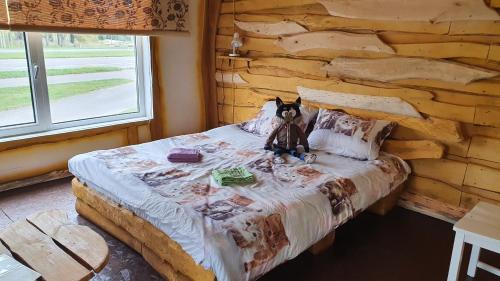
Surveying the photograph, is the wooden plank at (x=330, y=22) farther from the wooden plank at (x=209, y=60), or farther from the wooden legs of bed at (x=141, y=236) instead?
the wooden legs of bed at (x=141, y=236)

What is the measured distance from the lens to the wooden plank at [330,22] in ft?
8.93

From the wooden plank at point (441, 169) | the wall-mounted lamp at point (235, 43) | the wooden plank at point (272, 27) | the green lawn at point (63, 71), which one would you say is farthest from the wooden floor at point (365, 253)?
the wall-mounted lamp at point (235, 43)

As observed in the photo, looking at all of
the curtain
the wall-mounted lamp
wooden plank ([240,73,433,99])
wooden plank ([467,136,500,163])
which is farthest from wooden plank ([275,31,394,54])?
the curtain

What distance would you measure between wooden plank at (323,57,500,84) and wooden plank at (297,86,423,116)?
0.17 metres

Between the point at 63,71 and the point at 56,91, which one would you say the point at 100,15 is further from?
the point at 56,91

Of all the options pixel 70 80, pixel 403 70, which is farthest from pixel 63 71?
pixel 403 70

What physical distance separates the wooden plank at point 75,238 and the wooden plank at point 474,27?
2.70 meters

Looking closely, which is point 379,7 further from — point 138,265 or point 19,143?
point 19,143

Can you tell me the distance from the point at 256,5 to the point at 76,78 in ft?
6.51

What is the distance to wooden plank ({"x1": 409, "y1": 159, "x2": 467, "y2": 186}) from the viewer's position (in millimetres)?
2740

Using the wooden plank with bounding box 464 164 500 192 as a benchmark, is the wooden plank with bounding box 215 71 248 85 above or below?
above

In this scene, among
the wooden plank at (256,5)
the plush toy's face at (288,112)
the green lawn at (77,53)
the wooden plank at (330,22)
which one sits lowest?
the plush toy's face at (288,112)

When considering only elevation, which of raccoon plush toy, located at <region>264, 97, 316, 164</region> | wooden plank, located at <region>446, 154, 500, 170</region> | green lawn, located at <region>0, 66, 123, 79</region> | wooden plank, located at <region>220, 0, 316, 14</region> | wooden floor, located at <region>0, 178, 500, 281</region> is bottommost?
wooden floor, located at <region>0, 178, 500, 281</region>

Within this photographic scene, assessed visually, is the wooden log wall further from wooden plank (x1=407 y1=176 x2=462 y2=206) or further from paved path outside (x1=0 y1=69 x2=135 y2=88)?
paved path outside (x1=0 y1=69 x2=135 y2=88)
